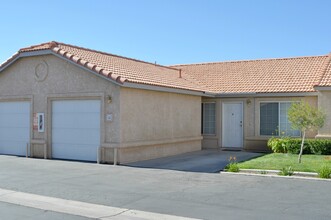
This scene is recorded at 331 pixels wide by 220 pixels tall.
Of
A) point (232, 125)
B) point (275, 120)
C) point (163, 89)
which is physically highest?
point (163, 89)

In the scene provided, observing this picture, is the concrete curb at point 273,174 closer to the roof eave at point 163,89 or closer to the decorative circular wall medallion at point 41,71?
the roof eave at point 163,89

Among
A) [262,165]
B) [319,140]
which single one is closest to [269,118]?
[319,140]

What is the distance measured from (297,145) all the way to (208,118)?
17.5 ft

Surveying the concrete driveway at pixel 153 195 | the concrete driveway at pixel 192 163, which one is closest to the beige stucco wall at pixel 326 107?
the concrete driveway at pixel 192 163

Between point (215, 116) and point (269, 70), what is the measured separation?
4.04 metres

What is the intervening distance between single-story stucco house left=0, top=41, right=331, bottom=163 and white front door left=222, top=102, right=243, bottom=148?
50 millimetres

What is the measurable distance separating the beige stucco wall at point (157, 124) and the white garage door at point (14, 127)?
514cm

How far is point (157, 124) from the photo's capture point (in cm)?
1752

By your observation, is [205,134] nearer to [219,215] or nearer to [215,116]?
[215,116]

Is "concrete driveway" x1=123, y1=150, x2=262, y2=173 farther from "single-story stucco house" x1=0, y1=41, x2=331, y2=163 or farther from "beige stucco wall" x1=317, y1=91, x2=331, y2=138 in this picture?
"beige stucco wall" x1=317, y1=91, x2=331, y2=138

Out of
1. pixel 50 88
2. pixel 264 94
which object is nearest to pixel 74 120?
pixel 50 88

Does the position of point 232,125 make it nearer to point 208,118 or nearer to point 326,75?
point 208,118

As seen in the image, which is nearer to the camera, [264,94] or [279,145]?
[279,145]

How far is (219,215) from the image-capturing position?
7930mm
